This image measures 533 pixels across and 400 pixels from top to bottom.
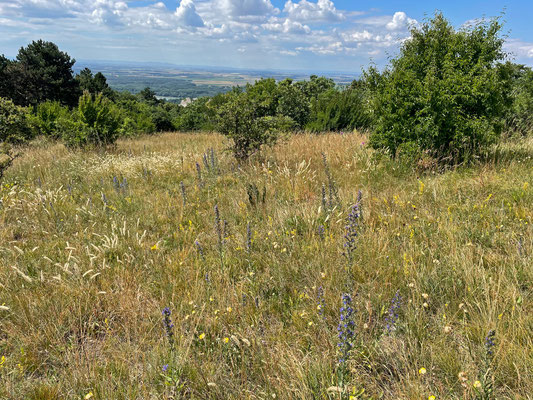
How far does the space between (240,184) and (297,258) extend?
2.69m

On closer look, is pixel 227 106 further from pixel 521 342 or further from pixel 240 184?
pixel 521 342

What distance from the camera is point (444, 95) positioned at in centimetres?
502

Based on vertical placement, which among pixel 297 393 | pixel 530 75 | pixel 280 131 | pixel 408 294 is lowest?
pixel 297 393

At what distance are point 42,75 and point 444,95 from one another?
39.7 m

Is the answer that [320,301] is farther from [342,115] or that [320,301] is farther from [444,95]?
[342,115]

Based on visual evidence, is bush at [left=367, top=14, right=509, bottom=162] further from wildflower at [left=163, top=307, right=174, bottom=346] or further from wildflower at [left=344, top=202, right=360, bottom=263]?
wildflower at [left=163, top=307, right=174, bottom=346]

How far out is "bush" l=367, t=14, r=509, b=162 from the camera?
511cm

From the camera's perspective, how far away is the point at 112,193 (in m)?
5.41

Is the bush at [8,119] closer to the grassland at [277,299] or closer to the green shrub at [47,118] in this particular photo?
the green shrub at [47,118]

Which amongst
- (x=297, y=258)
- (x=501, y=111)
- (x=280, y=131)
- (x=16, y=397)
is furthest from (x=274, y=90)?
(x=16, y=397)

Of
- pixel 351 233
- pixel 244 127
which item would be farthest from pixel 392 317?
pixel 244 127

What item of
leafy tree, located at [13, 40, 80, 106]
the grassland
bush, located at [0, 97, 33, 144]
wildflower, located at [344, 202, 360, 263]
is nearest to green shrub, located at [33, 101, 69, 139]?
bush, located at [0, 97, 33, 144]

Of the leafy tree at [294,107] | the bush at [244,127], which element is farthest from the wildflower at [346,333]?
the leafy tree at [294,107]

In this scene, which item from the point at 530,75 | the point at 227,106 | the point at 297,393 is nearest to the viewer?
the point at 297,393
